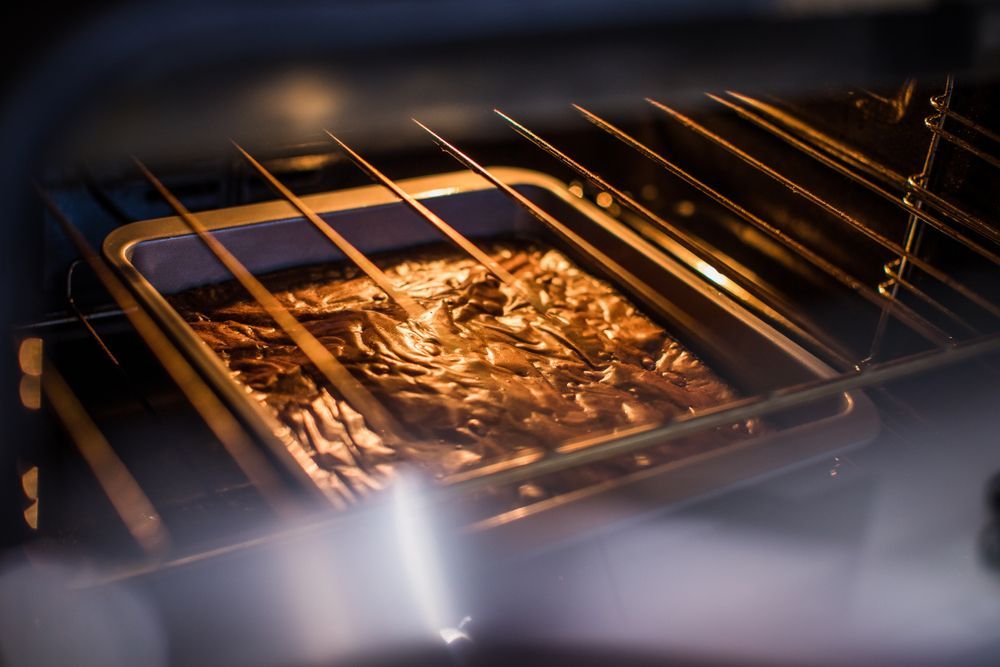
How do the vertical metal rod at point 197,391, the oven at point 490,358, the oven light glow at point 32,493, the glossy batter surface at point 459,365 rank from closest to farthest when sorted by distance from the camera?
the oven at point 490,358, the vertical metal rod at point 197,391, the oven light glow at point 32,493, the glossy batter surface at point 459,365

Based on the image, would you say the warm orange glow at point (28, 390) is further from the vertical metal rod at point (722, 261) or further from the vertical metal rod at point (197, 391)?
the vertical metal rod at point (722, 261)

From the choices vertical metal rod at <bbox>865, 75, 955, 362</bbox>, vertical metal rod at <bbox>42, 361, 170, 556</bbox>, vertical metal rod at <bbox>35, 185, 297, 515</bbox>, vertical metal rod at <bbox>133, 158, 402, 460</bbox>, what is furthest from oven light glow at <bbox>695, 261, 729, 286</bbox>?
vertical metal rod at <bbox>42, 361, 170, 556</bbox>

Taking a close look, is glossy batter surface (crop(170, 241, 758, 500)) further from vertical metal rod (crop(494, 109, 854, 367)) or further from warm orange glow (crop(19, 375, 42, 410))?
warm orange glow (crop(19, 375, 42, 410))

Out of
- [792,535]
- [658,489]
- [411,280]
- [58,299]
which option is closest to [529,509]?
[658,489]

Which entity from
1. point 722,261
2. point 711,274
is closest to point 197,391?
point 722,261

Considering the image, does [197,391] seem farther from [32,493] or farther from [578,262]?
[578,262]

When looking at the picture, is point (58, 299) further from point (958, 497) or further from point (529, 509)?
point (958, 497)

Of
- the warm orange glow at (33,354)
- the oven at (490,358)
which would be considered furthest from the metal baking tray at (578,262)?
the warm orange glow at (33,354)
